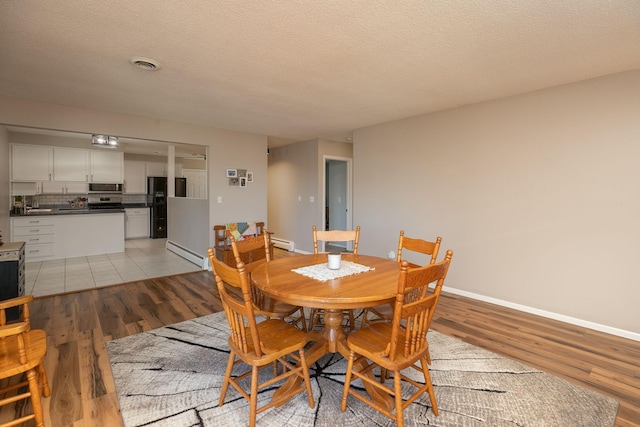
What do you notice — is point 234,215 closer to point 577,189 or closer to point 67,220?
point 67,220

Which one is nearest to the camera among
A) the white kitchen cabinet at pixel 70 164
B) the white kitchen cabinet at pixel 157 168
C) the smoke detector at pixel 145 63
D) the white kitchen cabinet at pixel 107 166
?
the smoke detector at pixel 145 63

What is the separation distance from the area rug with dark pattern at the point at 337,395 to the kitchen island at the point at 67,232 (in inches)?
184

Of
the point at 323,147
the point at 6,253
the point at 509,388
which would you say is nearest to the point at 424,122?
the point at 323,147

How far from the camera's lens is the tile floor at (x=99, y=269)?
14.1 ft

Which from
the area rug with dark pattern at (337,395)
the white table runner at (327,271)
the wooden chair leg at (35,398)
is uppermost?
the white table runner at (327,271)

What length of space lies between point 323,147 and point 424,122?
2.47 m

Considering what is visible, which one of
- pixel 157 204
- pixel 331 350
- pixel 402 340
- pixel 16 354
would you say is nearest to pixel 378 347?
pixel 402 340

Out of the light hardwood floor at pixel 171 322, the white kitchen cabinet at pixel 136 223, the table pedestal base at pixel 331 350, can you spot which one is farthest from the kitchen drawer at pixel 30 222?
the table pedestal base at pixel 331 350

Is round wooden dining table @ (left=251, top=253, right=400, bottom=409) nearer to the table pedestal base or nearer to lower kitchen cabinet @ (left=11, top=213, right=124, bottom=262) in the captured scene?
the table pedestal base

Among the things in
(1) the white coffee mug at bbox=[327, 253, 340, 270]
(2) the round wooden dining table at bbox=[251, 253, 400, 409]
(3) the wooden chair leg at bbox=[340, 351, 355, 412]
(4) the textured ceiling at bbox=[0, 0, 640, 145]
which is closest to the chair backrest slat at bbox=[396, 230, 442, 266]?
(2) the round wooden dining table at bbox=[251, 253, 400, 409]

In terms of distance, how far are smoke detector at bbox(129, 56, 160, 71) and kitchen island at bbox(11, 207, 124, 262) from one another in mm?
4797

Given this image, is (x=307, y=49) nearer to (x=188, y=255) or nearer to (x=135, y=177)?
(x=188, y=255)

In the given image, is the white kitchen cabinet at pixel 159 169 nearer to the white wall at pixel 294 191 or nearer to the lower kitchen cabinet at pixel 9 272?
the white wall at pixel 294 191

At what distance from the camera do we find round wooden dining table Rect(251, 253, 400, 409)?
1686mm
